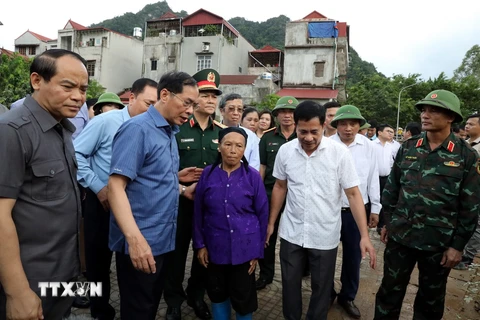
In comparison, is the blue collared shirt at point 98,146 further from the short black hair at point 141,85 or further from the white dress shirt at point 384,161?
the white dress shirt at point 384,161

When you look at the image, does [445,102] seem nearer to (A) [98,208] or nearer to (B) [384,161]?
(A) [98,208]

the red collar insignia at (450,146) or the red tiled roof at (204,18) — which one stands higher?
the red tiled roof at (204,18)

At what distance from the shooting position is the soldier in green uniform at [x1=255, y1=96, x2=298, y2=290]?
3.66 metres

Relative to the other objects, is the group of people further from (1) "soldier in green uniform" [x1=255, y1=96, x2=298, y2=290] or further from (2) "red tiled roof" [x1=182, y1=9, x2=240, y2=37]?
(2) "red tiled roof" [x1=182, y1=9, x2=240, y2=37]

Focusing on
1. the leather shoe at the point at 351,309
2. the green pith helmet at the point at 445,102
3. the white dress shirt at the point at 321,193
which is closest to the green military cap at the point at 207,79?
the white dress shirt at the point at 321,193

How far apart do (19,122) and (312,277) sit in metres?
2.32

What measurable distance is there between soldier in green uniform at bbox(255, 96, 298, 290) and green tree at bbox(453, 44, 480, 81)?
37420mm

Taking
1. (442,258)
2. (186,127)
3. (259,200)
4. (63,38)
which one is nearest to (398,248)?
(442,258)

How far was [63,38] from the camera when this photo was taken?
2828cm

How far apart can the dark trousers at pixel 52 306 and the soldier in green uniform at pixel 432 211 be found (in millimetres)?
2450

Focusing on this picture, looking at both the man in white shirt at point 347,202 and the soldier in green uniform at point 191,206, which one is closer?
the soldier in green uniform at point 191,206

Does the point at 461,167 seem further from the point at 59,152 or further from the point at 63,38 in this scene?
the point at 63,38

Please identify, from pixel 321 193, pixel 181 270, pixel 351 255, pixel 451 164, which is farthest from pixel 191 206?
pixel 451 164

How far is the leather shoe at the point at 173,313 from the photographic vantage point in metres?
2.83
